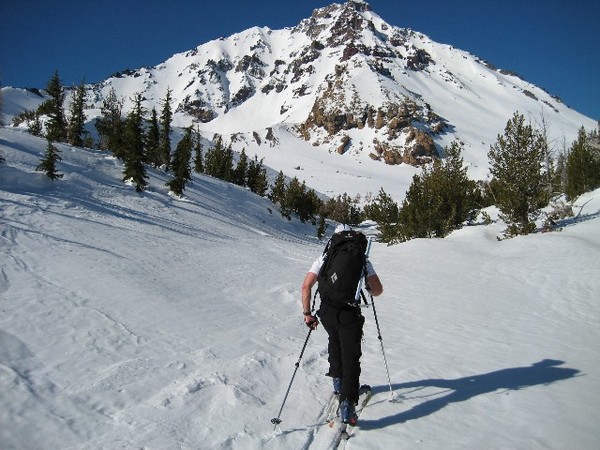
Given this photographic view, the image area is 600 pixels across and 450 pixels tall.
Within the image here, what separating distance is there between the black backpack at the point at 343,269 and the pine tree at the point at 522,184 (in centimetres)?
1794

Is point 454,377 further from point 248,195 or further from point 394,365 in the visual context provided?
point 248,195

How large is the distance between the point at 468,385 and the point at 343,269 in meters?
2.80

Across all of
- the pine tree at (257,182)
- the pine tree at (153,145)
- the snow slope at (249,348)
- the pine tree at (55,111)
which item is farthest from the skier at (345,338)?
the pine tree at (257,182)

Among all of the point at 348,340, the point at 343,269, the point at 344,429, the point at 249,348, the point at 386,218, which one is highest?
the point at 386,218

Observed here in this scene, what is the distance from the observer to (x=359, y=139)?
166m

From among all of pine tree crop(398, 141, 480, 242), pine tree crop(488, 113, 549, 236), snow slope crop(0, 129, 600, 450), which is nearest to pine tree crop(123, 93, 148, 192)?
snow slope crop(0, 129, 600, 450)

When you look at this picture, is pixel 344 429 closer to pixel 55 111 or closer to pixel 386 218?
pixel 386 218

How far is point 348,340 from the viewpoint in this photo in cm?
415

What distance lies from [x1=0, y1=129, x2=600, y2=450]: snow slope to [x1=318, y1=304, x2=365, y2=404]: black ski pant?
514 mm

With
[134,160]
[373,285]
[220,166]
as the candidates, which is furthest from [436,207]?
[220,166]

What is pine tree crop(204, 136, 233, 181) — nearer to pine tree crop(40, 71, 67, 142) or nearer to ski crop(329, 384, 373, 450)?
pine tree crop(40, 71, 67, 142)

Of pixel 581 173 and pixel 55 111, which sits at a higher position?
pixel 581 173

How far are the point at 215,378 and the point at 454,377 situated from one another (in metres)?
3.53

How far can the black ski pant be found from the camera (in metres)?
4.10
